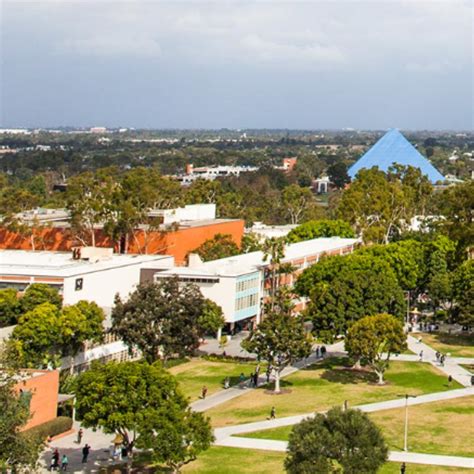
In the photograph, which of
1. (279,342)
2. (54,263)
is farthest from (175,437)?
(54,263)

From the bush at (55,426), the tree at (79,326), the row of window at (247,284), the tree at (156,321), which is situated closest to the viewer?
the bush at (55,426)

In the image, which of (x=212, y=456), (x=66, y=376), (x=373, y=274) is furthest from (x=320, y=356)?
(x=212, y=456)

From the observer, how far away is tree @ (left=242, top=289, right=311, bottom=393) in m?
46.2

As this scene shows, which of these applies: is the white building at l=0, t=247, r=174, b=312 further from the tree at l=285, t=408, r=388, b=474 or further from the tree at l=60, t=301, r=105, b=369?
the tree at l=285, t=408, r=388, b=474

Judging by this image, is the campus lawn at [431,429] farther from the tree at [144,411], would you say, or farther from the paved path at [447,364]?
the tree at [144,411]

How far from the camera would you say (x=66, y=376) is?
4388 cm

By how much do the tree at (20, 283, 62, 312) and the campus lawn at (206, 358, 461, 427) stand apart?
10723mm

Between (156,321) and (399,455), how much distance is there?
589 inches

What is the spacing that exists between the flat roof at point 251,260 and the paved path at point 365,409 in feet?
55.6

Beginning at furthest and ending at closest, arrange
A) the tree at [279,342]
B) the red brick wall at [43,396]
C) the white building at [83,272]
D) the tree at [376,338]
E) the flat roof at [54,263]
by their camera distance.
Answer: the flat roof at [54,263] → the white building at [83,272] → the tree at [376,338] → the tree at [279,342] → the red brick wall at [43,396]

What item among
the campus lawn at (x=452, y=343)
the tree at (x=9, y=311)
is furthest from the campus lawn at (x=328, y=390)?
the tree at (x=9, y=311)

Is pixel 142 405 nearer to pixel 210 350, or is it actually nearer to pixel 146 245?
pixel 210 350

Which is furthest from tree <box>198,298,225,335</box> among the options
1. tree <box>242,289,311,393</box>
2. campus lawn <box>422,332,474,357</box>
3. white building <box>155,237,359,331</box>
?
campus lawn <box>422,332,474,357</box>

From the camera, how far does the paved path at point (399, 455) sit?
35094 mm
